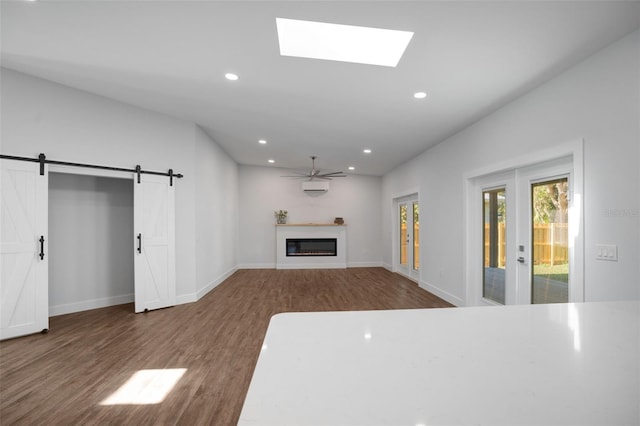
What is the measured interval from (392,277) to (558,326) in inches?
224

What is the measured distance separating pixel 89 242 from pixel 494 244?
578 centimetres

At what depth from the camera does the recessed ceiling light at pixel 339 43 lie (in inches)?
91.5

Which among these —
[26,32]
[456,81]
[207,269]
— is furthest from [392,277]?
[26,32]

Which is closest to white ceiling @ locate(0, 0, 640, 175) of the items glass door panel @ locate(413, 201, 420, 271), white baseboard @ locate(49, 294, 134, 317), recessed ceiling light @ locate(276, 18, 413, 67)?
recessed ceiling light @ locate(276, 18, 413, 67)

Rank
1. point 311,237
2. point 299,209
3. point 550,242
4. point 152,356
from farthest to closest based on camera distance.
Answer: point 299,209
point 311,237
point 550,242
point 152,356

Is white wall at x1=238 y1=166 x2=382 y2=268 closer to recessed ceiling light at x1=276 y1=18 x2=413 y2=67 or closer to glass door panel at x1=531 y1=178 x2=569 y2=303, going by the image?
glass door panel at x1=531 y1=178 x2=569 y2=303

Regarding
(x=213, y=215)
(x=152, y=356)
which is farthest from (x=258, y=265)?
(x=152, y=356)

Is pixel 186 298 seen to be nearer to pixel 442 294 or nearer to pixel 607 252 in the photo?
pixel 442 294

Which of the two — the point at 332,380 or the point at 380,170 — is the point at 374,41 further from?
the point at 380,170

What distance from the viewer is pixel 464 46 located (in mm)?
2180

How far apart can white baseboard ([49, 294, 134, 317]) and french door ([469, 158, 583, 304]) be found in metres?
5.38

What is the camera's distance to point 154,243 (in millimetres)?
3926

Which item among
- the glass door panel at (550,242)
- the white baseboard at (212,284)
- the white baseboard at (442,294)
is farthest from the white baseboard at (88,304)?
the glass door panel at (550,242)

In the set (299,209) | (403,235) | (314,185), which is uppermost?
(314,185)
